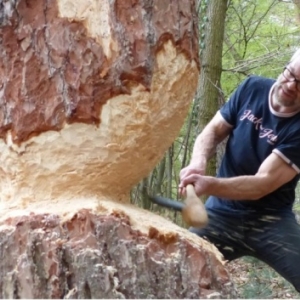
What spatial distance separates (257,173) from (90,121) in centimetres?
104

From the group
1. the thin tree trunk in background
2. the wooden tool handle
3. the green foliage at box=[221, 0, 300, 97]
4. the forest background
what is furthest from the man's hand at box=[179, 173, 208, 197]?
the green foliage at box=[221, 0, 300, 97]

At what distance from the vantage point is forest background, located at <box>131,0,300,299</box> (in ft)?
16.3

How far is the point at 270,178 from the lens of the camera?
9.07ft

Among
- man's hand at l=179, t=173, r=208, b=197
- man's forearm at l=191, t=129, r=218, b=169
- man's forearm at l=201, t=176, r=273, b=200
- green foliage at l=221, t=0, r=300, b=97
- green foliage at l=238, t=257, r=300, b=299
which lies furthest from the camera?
green foliage at l=221, t=0, r=300, b=97

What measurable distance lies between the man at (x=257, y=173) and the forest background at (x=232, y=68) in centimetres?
63

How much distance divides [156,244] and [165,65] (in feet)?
2.12

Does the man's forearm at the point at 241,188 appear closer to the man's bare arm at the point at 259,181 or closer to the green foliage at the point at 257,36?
the man's bare arm at the point at 259,181

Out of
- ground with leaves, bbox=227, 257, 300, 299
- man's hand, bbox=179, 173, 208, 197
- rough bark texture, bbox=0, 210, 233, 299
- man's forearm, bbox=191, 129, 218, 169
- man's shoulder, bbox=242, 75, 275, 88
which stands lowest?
ground with leaves, bbox=227, 257, 300, 299

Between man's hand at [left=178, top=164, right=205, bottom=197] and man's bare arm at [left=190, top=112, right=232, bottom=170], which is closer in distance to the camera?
man's hand at [left=178, top=164, right=205, bottom=197]

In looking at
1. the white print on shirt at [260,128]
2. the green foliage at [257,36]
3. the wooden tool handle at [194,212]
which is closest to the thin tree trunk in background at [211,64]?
the green foliage at [257,36]

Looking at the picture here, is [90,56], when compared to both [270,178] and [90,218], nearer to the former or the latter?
[90,218]

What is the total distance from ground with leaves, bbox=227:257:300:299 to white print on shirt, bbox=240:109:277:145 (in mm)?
1678

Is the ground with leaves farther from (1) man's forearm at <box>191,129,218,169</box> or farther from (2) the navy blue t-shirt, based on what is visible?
(1) man's forearm at <box>191,129,218,169</box>

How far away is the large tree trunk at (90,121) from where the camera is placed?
1.96 metres
